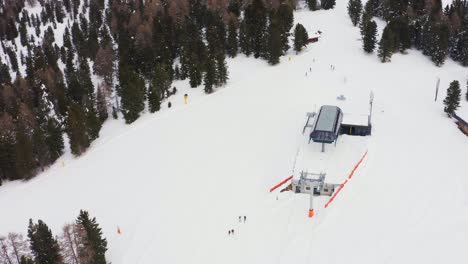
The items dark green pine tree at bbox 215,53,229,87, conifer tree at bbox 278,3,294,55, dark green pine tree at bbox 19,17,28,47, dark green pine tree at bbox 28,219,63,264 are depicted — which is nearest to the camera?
dark green pine tree at bbox 28,219,63,264

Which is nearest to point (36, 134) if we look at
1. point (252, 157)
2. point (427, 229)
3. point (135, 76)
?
point (135, 76)

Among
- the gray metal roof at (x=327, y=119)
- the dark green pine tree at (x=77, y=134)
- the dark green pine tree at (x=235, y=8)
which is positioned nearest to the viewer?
the gray metal roof at (x=327, y=119)

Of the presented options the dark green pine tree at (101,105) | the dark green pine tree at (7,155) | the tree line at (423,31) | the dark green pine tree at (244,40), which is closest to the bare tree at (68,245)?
the dark green pine tree at (7,155)

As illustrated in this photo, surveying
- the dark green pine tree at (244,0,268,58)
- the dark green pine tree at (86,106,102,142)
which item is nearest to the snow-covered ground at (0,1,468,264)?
the dark green pine tree at (86,106,102,142)

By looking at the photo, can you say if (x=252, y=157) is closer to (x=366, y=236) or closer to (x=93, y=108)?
(x=366, y=236)

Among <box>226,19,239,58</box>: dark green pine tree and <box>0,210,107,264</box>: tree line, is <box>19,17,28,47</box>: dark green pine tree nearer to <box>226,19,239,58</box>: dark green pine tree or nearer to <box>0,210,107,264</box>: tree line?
<box>226,19,239,58</box>: dark green pine tree

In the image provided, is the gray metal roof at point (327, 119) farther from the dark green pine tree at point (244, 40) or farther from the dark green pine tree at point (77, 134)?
the dark green pine tree at point (244, 40)
